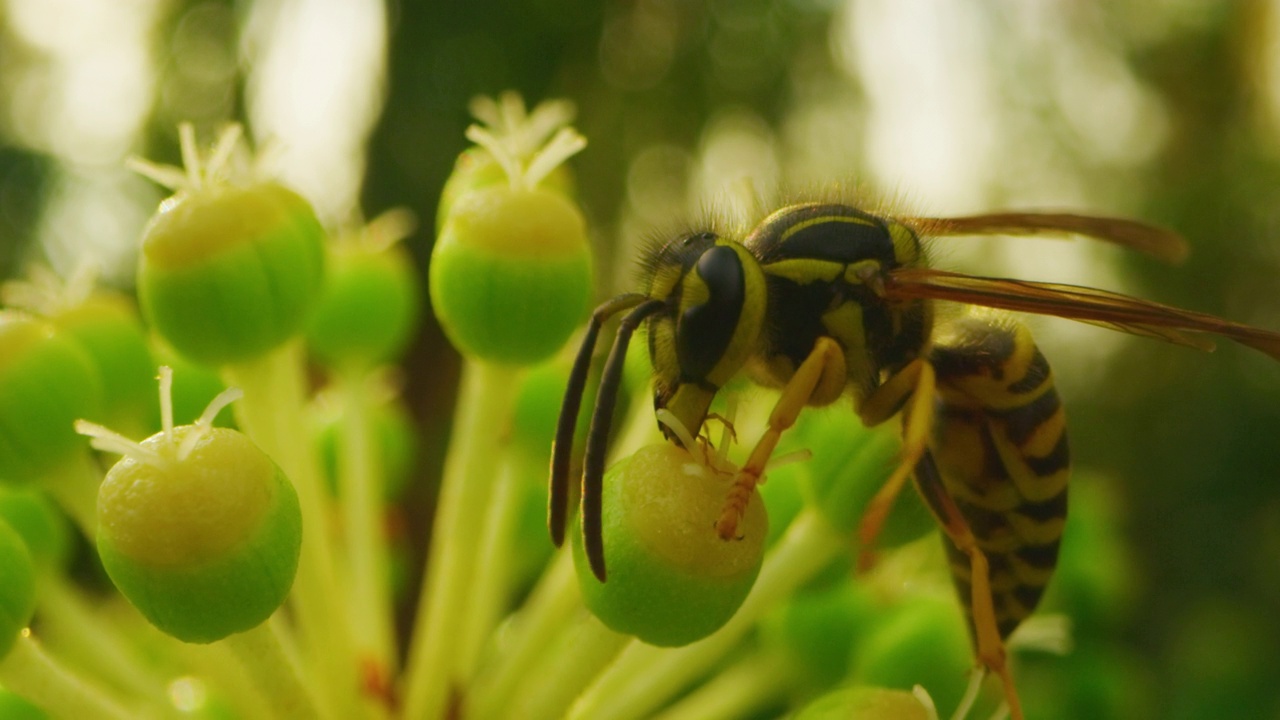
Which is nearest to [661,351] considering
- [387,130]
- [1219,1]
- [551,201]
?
[551,201]

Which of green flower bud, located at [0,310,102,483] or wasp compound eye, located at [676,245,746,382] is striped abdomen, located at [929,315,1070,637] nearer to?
A: wasp compound eye, located at [676,245,746,382]

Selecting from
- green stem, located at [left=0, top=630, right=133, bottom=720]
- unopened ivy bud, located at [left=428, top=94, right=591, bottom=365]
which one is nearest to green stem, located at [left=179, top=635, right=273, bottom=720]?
green stem, located at [left=0, top=630, right=133, bottom=720]

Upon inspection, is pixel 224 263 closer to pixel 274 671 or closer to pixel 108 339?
pixel 108 339

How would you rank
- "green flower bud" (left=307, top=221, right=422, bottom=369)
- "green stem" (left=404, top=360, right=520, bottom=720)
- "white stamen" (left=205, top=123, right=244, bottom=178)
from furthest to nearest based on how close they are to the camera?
"green flower bud" (left=307, top=221, right=422, bottom=369) < "green stem" (left=404, top=360, right=520, bottom=720) < "white stamen" (left=205, top=123, right=244, bottom=178)

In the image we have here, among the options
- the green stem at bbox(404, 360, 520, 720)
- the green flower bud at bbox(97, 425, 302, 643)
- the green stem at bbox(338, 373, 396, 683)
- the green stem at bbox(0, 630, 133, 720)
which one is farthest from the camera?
the green stem at bbox(338, 373, 396, 683)

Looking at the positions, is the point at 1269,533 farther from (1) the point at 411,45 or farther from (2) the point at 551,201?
(2) the point at 551,201

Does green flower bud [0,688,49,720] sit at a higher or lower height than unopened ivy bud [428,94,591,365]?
lower
